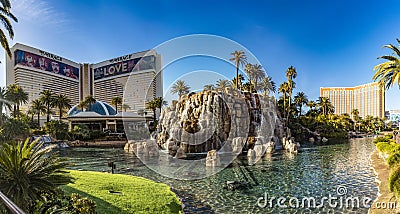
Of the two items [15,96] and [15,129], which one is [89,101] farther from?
[15,129]

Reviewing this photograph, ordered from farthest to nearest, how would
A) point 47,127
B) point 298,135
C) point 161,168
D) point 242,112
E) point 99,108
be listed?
point 99,108, point 298,135, point 47,127, point 242,112, point 161,168

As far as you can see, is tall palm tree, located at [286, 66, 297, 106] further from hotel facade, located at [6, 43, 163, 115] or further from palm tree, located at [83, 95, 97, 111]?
palm tree, located at [83, 95, 97, 111]

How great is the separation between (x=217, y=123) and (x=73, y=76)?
3702 inches

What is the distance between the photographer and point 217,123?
31750mm

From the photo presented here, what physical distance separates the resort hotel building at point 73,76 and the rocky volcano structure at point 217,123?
2544 cm

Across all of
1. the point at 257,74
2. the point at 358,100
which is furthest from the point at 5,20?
the point at 358,100

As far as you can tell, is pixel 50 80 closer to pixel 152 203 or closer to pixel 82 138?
pixel 82 138

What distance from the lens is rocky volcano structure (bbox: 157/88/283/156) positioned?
98.2ft

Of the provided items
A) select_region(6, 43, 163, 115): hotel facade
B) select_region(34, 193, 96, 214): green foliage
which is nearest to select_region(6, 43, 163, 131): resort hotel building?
select_region(6, 43, 163, 115): hotel facade

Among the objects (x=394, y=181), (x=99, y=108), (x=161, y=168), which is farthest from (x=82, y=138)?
(x=394, y=181)

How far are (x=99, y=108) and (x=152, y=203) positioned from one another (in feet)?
203

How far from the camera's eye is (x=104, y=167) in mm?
19922

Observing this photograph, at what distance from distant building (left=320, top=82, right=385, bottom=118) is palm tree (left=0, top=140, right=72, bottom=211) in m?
119

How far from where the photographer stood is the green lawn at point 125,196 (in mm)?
8438
